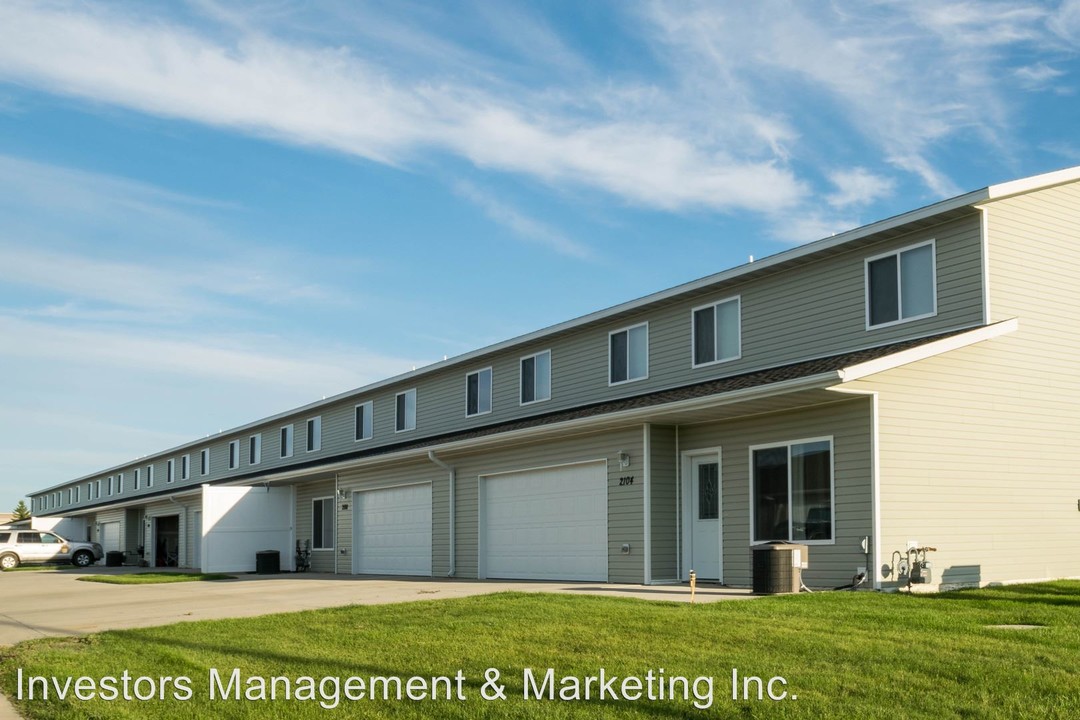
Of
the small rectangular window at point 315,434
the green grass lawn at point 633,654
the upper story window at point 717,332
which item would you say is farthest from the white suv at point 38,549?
the green grass lawn at point 633,654

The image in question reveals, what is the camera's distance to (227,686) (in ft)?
29.1

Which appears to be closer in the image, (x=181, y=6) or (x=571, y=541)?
(x=181, y=6)

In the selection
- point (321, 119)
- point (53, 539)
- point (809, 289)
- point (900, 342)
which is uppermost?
point (321, 119)

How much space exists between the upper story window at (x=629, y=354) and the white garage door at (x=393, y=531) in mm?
5793

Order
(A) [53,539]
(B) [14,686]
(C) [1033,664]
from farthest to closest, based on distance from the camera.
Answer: (A) [53,539] → (B) [14,686] → (C) [1033,664]

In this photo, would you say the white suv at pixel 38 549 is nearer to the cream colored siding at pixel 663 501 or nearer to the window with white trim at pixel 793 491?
the cream colored siding at pixel 663 501

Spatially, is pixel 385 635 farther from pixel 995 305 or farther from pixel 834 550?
pixel 995 305

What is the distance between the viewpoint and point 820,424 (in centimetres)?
1623

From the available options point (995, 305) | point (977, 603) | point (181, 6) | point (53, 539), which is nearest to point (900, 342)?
point (995, 305)

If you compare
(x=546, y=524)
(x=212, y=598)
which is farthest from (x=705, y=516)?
(x=212, y=598)

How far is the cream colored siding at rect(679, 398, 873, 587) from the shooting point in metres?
15.5

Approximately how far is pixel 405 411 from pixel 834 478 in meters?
17.7

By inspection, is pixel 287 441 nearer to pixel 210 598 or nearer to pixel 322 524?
pixel 322 524

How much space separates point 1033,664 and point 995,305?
9.16m
